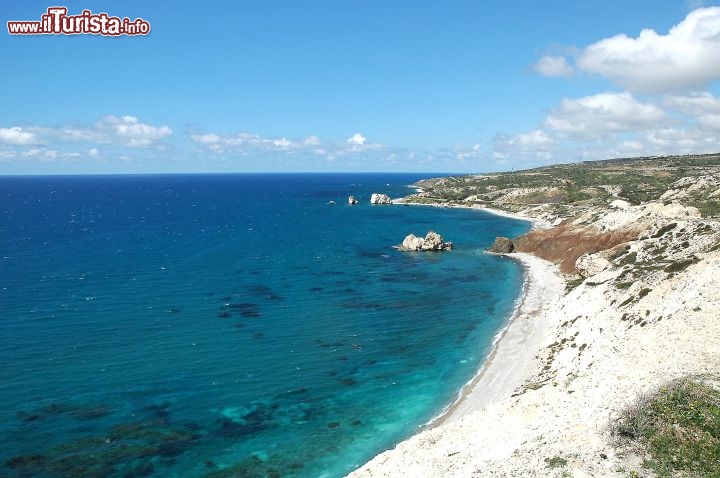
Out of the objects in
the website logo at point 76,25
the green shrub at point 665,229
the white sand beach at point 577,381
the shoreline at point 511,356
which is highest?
the website logo at point 76,25

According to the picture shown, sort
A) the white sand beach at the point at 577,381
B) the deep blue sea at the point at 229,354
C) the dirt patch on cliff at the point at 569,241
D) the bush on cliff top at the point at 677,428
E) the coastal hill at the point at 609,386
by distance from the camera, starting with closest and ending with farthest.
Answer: the bush on cliff top at the point at 677,428
the coastal hill at the point at 609,386
the white sand beach at the point at 577,381
the deep blue sea at the point at 229,354
the dirt patch on cliff at the point at 569,241

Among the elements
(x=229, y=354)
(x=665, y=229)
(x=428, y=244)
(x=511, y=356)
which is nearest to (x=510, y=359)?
(x=511, y=356)

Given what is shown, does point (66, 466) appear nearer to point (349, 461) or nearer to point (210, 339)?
point (349, 461)

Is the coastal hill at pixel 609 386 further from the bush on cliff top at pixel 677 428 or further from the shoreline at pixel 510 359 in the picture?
the shoreline at pixel 510 359

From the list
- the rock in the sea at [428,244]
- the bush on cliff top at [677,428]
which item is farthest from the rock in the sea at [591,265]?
the bush on cliff top at [677,428]

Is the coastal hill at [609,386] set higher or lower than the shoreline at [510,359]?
higher

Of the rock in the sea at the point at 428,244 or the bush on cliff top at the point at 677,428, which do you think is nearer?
the bush on cliff top at the point at 677,428

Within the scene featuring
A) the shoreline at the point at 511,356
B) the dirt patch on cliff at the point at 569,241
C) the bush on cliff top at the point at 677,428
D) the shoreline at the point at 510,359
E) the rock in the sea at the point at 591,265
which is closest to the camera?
the bush on cliff top at the point at 677,428
